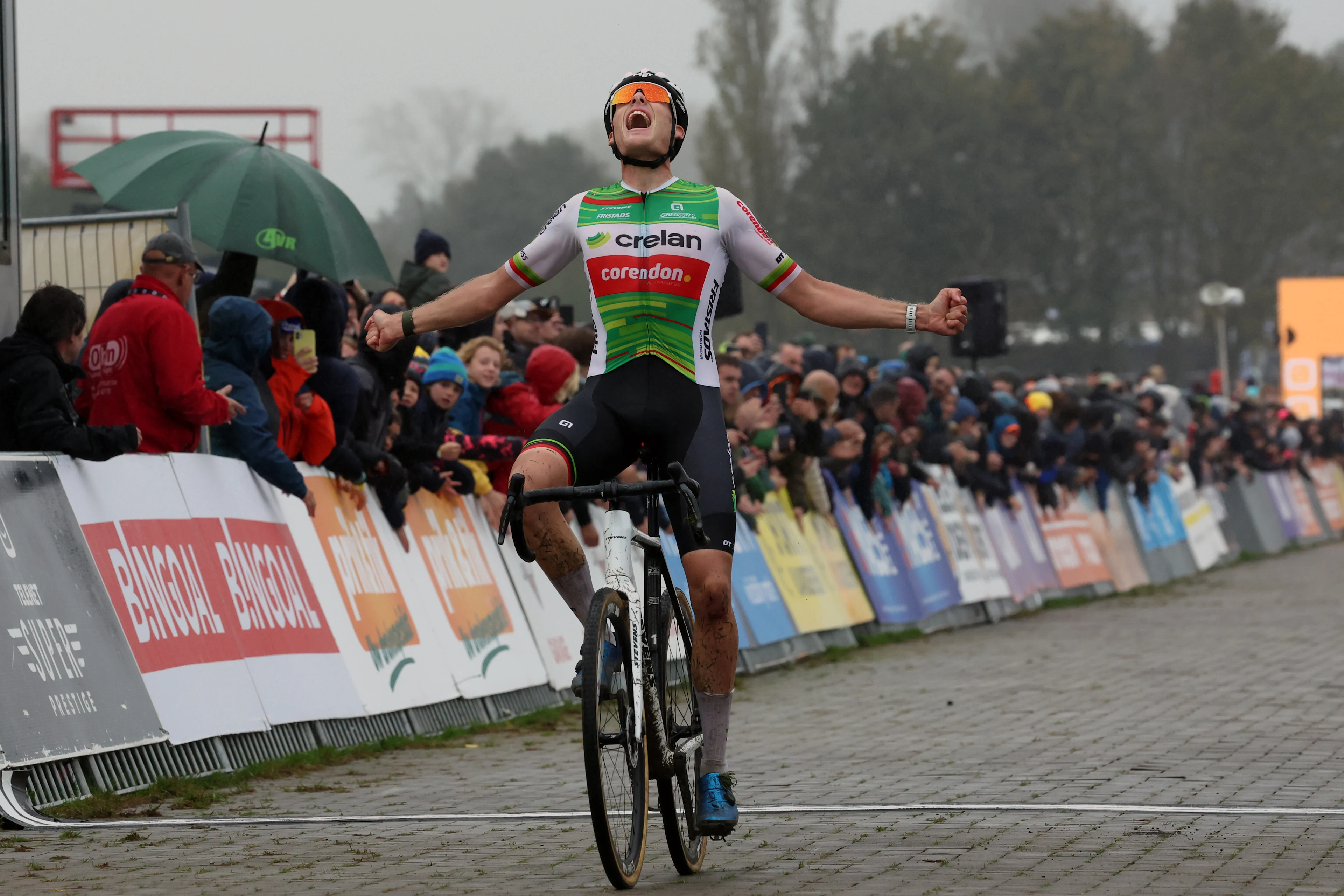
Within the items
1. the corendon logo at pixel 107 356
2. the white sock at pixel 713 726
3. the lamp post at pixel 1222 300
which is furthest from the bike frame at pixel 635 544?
the lamp post at pixel 1222 300

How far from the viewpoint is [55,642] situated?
8.05m

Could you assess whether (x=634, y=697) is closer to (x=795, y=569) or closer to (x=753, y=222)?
(x=753, y=222)

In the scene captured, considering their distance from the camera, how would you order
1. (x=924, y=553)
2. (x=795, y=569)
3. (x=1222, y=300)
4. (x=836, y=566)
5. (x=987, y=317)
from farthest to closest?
1. (x=1222, y=300)
2. (x=987, y=317)
3. (x=924, y=553)
4. (x=836, y=566)
5. (x=795, y=569)

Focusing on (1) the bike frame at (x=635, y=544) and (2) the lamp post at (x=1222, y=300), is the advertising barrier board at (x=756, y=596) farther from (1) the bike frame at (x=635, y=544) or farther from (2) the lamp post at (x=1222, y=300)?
(2) the lamp post at (x=1222, y=300)

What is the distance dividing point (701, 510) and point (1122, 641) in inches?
430

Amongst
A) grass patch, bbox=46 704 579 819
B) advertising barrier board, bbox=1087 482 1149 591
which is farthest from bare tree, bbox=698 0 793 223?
grass patch, bbox=46 704 579 819

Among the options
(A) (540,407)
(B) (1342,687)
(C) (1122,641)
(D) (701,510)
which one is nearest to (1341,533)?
(C) (1122,641)

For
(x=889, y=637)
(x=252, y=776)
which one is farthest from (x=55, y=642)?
(x=889, y=637)

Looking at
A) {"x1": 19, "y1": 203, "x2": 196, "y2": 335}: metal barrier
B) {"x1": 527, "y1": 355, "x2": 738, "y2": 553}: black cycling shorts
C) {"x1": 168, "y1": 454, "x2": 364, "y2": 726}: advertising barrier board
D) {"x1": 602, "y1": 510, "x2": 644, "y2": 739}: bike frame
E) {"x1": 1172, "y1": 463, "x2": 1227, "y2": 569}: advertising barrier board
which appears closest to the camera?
{"x1": 602, "y1": 510, "x2": 644, "y2": 739}: bike frame

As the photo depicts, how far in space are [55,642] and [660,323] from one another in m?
3.09

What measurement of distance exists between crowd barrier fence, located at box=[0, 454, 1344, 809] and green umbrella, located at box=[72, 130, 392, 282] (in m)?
1.18

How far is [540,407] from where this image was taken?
11.9 m

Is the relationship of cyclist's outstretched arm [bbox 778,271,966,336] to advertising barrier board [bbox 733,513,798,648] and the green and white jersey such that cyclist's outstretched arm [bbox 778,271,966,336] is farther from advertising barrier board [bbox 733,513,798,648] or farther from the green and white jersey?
advertising barrier board [bbox 733,513,798,648]

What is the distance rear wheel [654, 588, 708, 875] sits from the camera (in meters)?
6.21
